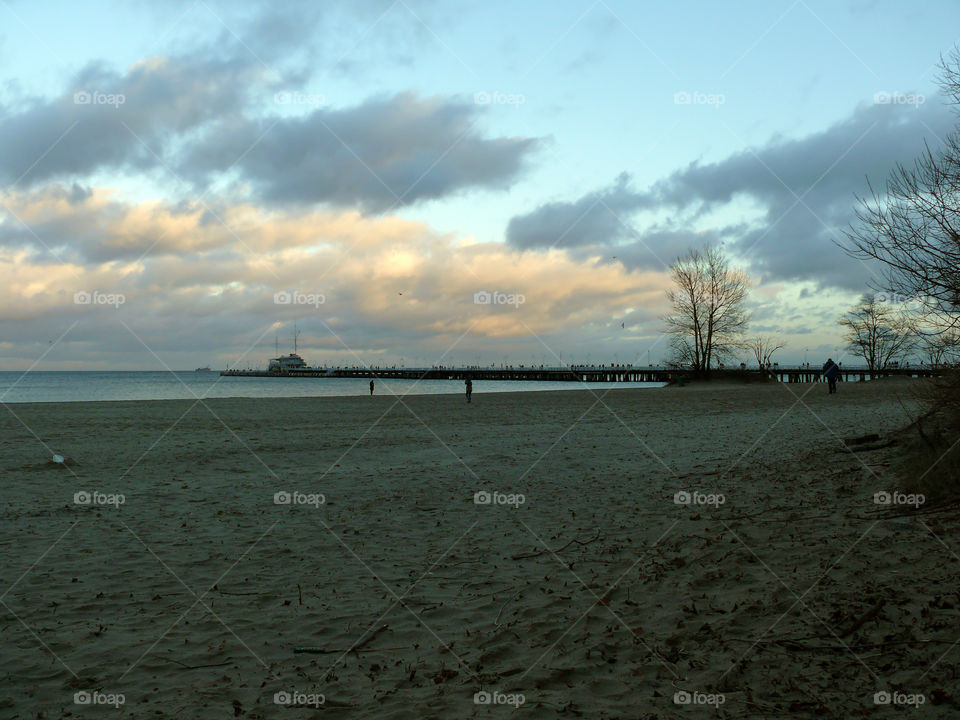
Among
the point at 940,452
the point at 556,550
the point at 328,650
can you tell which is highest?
the point at 940,452

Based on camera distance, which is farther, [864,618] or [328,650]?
[328,650]

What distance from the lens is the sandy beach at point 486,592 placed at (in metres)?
5.20

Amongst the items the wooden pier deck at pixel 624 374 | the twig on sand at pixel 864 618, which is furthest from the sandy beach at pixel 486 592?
the wooden pier deck at pixel 624 374

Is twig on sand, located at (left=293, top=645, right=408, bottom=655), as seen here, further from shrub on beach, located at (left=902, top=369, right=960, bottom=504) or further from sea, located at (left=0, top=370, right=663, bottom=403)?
sea, located at (left=0, top=370, right=663, bottom=403)

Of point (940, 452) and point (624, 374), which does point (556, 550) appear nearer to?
point (940, 452)

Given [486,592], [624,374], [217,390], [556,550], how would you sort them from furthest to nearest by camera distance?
[624,374]
[217,390]
[556,550]
[486,592]

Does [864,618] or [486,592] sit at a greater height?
[864,618]

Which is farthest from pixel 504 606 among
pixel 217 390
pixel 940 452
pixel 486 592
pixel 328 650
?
pixel 217 390

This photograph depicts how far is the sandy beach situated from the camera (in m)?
5.20

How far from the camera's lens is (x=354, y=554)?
915cm

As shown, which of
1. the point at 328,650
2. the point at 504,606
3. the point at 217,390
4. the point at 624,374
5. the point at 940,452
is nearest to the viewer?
the point at 328,650

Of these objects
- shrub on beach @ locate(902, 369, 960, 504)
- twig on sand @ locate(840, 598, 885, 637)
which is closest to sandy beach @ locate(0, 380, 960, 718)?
twig on sand @ locate(840, 598, 885, 637)

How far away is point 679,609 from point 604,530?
315 centimetres

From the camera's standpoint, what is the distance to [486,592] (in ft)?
24.7
